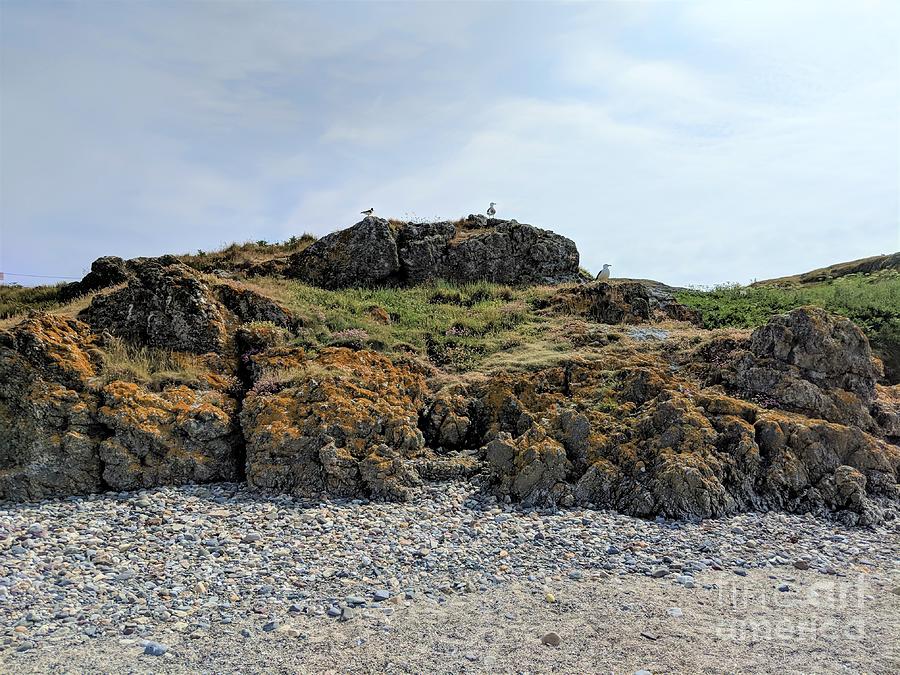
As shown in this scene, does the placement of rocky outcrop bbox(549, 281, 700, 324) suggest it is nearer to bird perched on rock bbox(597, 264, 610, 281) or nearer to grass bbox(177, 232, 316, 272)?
bird perched on rock bbox(597, 264, 610, 281)

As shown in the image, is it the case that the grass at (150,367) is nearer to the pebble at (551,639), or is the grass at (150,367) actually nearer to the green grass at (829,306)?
the pebble at (551,639)

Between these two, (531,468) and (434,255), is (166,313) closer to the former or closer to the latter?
(531,468)

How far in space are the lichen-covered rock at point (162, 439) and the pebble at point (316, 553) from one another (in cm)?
45

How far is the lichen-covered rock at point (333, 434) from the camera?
39.9 feet

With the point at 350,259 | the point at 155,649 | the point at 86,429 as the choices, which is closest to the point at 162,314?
the point at 86,429

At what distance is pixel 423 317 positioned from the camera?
71.9 ft

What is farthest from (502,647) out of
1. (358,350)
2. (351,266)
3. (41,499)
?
(351,266)

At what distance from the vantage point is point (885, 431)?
1409 centimetres

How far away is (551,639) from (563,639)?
0.49 feet

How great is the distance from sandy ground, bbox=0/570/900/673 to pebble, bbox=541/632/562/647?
0.23 ft

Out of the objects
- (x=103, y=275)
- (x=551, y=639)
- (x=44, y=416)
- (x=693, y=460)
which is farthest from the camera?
(x=103, y=275)

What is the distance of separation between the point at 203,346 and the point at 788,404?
14.5 metres

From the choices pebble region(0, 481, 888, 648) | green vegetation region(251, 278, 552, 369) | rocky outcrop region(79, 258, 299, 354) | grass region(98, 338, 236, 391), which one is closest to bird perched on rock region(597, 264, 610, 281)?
green vegetation region(251, 278, 552, 369)

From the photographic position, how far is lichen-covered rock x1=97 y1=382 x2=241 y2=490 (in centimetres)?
1226
